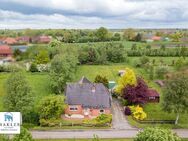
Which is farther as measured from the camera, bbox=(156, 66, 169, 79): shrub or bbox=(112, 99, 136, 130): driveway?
bbox=(156, 66, 169, 79): shrub

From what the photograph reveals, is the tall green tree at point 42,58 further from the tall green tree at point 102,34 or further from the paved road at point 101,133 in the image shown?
the tall green tree at point 102,34

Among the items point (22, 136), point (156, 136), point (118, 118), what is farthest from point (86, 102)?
point (156, 136)

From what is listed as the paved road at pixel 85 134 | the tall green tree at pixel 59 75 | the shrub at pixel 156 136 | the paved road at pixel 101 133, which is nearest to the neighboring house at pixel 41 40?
the tall green tree at pixel 59 75

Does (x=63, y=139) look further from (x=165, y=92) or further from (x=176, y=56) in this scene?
(x=176, y=56)

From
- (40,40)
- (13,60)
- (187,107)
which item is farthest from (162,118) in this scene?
(40,40)

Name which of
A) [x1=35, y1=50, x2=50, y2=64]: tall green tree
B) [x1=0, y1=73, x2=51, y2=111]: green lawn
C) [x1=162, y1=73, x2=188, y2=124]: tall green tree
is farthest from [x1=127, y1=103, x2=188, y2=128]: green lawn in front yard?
[x1=35, y1=50, x2=50, y2=64]: tall green tree

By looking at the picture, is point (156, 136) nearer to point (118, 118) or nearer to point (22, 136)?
point (22, 136)

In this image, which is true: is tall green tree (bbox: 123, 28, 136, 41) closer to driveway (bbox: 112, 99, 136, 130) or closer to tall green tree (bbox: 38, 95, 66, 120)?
driveway (bbox: 112, 99, 136, 130)
